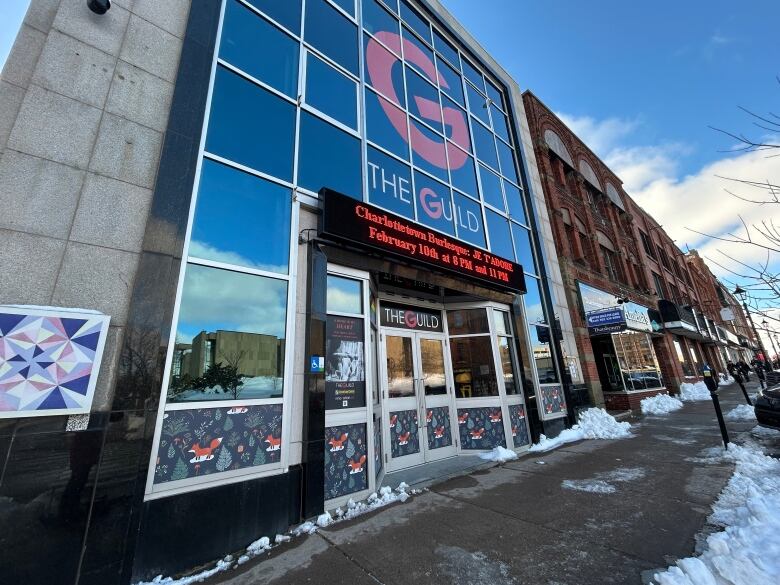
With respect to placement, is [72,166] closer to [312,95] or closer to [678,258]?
[312,95]

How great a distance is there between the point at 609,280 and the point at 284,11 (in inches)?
644

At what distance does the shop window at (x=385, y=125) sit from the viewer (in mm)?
7510

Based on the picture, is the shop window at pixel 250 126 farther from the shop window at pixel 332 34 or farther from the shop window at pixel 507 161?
the shop window at pixel 507 161

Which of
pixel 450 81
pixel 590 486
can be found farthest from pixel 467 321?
pixel 450 81

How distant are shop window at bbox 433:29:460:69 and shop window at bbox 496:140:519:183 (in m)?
3.01

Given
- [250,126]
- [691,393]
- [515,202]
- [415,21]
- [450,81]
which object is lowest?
[691,393]

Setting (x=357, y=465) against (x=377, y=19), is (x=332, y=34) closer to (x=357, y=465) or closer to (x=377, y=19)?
(x=377, y=19)

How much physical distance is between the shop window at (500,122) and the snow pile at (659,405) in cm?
1149

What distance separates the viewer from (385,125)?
7871mm

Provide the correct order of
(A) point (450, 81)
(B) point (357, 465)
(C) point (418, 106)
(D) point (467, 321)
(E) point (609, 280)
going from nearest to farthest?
(B) point (357, 465)
(D) point (467, 321)
(C) point (418, 106)
(A) point (450, 81)
(E) point (609, 280)

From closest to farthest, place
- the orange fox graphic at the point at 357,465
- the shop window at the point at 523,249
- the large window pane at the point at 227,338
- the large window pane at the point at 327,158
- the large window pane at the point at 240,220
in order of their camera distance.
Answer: the large window pane at the point at 227,338 → the large window pane at the point at 240,220 → the orange fox graphic at the point at 357,465 → the large window pane at the point at 327,158 → the shop window at the point at 523,249

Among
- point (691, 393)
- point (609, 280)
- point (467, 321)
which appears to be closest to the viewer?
point (467, 321)

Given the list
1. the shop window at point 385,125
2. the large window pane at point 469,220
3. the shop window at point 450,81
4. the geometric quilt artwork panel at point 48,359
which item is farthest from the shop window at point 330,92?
the geometric quilt artwork panel at point 48,359

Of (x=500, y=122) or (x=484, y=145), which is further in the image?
(x=500, y=122)
